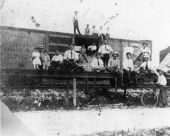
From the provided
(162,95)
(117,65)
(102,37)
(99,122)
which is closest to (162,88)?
(162,95)

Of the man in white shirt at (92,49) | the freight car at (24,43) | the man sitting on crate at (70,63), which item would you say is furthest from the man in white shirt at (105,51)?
the man sitting on crate at (70,63)

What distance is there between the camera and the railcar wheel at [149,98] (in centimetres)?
984

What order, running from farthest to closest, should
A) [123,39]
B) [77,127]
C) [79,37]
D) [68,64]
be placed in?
[123,39]
[79,37]
[68,64]
[77,127]

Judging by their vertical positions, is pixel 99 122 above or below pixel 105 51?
below

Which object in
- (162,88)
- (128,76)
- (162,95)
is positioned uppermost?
(128,76)

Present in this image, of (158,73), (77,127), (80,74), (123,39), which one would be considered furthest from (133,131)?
(123,39)

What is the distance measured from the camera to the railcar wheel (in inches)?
388

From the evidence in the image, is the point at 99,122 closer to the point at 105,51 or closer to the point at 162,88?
the point at 162,88

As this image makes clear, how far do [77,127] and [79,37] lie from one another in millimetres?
6841

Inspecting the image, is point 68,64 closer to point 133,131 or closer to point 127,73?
point 127,73

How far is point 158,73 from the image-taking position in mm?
9969

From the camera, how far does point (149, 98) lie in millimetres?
9984

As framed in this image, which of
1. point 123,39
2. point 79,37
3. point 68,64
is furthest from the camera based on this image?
point 123,39

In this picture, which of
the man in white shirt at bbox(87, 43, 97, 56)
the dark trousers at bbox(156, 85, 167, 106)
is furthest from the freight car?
the dark trousers at bbox(156, 85, 167, 106)
